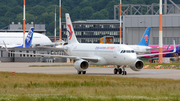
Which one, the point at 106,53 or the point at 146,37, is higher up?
the point at 146,37

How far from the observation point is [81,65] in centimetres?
4288

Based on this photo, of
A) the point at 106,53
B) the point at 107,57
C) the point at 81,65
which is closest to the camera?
the point at 81,65

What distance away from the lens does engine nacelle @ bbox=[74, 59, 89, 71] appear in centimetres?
4199

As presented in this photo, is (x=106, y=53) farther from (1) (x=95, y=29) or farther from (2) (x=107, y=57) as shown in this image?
(1) (x=95, y=29)

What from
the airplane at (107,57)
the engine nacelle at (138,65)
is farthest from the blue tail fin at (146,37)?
the engine nacelle at (138,65)

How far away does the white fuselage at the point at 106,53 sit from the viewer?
40803 mm

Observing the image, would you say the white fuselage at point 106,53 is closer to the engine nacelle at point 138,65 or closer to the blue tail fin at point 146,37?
the engine nacelle at point 138,65

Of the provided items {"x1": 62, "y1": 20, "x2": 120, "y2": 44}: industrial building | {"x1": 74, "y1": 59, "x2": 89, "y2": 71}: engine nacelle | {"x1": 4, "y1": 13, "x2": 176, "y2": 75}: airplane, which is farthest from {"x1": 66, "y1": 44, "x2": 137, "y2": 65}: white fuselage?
{"x1": 62, "y1": 20, "x2": 120, "y2": 44}: industrial building

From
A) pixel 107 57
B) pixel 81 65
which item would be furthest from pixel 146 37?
pixel 81 65

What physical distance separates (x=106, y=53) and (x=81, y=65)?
10.2ft

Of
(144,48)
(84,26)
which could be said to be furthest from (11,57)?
(84,26)

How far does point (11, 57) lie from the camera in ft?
287

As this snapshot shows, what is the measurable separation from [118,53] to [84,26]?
14518 cm

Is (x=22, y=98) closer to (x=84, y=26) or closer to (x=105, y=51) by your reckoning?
(x=105, y=51)
